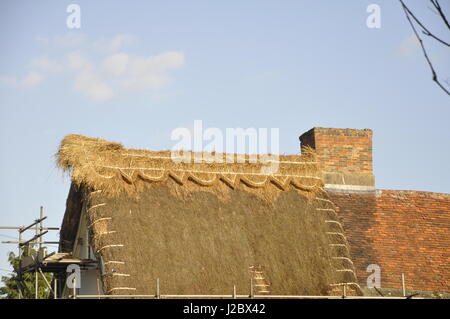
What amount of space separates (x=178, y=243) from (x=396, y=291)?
206 inches

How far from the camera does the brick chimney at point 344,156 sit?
18.8 meters

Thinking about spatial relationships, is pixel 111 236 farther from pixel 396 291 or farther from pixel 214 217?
pixel 396 291

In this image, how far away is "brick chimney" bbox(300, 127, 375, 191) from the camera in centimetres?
1883

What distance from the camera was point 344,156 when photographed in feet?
62.7

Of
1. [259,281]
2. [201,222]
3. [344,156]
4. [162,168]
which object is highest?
Result: [344,156]

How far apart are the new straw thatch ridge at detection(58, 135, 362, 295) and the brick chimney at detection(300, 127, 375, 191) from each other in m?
0.95

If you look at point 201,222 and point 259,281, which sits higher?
point 201,222

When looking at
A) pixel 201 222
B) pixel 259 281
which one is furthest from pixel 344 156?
pixel 259 281

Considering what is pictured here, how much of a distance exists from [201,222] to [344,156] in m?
4.83

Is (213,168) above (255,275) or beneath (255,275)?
above

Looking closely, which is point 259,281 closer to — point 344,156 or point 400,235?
point 400,235
